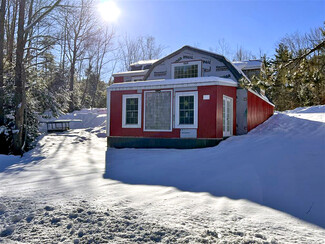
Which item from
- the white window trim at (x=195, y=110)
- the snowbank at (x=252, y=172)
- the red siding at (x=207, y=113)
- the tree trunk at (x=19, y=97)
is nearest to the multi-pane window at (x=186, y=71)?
the white window trim at (x=195, y=110)

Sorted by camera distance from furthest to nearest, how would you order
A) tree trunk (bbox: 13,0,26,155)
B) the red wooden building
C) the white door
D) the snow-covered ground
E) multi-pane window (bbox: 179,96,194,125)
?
1. the white door
2. multi-pane window (bbox: 179,96,194,125)
3. tree trunk (bbox: 13,0,26,155)
4. the red wooden building
5. the snow-covered ground

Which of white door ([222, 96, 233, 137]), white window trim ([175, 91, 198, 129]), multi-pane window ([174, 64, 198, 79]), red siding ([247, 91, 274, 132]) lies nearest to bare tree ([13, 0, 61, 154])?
white window trim ([175, 91, 198, 129])

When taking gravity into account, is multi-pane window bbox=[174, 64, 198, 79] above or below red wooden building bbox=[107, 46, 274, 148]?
above

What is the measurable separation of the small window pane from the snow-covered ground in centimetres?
373

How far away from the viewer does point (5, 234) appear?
3197 mm

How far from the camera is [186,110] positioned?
36.1 feet

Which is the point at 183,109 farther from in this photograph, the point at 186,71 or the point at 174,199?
the point at 174,199

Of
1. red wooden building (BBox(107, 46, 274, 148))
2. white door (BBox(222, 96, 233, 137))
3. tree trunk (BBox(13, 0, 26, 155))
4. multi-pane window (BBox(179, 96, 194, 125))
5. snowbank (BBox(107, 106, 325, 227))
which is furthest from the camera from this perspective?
white door (BBox(222, 96, 233, 137))

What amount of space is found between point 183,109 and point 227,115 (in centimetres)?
207

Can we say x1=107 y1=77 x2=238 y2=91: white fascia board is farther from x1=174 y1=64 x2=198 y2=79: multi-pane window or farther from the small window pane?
x1=174 y1=64 x2=198 y2=79: multi-pane window

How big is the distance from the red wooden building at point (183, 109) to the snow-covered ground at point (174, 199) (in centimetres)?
242

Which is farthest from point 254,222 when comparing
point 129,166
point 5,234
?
point 129,166

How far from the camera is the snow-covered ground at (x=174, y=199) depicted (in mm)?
3084

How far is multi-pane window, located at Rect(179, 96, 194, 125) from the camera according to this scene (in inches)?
428
